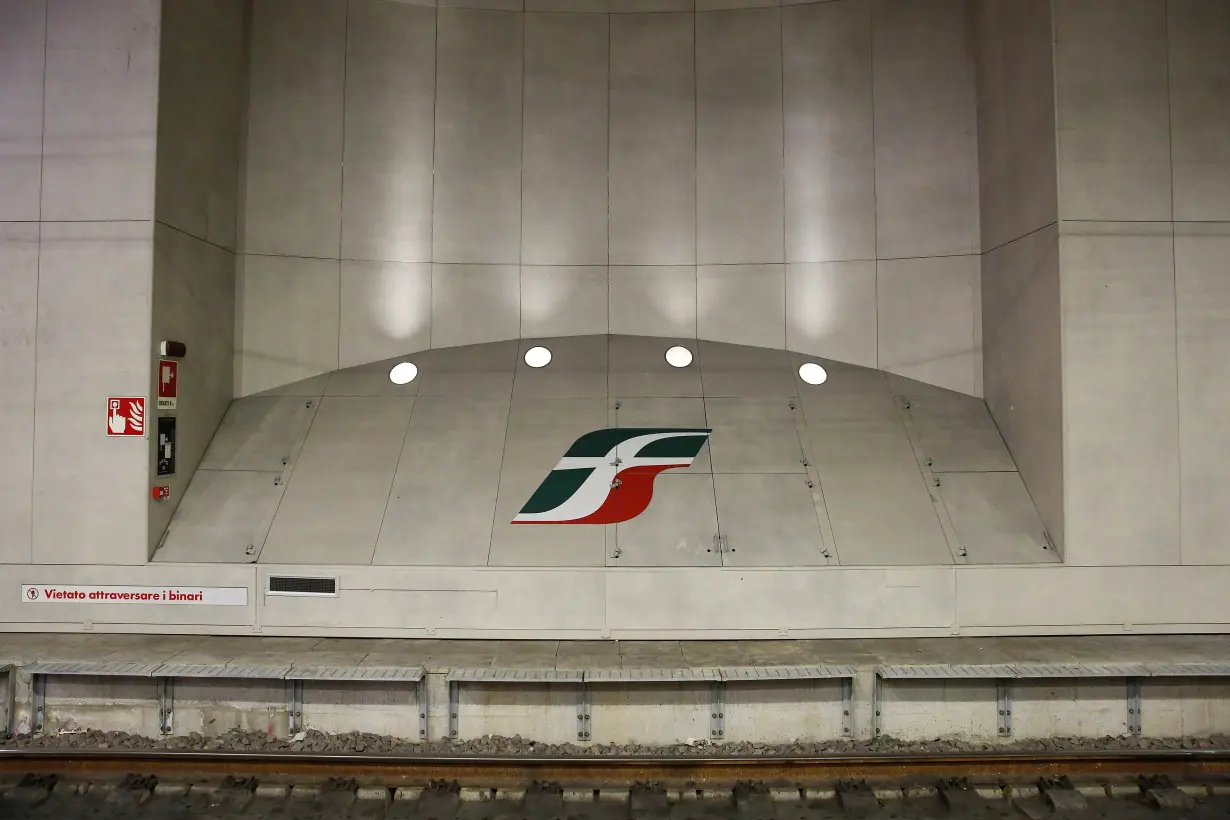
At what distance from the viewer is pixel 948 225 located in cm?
720

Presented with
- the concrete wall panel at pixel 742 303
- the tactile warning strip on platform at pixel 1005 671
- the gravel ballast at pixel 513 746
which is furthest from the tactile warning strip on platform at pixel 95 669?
the concrete wall panel at pixel 742 303

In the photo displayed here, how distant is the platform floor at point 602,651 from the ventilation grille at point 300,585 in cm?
36

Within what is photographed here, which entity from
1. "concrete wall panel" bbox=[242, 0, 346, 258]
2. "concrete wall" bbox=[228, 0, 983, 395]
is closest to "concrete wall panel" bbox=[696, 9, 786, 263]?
"concrete wall" bbox=[228, 0, 983, 395]

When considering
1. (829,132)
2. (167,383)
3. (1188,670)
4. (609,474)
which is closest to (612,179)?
(829,132)

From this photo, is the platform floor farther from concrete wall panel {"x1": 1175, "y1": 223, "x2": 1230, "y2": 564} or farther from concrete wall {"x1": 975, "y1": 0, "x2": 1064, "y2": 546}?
concrete wall {"x1": 975, "y1": 0, "x2": 1064, "y2": 546}

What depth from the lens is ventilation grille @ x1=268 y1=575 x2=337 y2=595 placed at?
5273mm

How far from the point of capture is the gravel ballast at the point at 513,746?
14.2 ft

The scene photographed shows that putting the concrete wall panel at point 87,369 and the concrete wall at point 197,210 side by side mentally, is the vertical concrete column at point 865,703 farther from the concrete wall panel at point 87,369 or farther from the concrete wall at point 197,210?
the concrete wall panel at point 87,369

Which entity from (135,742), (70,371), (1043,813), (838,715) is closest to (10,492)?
(70,371)

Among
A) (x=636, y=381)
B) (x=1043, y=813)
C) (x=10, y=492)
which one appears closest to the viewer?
(x=1043, y=813)

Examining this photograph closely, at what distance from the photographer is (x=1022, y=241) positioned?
620 centimetres

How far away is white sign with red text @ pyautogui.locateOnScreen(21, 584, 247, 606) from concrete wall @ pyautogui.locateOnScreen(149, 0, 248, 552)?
410 mm

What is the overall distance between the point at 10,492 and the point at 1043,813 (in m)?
7.68

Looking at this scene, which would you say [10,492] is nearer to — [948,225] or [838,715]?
[838,715]
